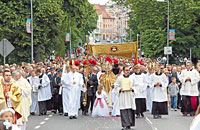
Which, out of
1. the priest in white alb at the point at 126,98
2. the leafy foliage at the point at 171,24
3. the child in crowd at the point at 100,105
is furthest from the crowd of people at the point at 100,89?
the leafy foliage at the point at 171,24

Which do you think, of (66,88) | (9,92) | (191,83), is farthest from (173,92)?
(9,92)

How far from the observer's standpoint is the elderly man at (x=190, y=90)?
19.5 meters

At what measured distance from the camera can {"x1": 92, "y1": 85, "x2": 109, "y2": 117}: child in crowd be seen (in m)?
19.2

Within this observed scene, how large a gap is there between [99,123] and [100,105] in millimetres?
2668

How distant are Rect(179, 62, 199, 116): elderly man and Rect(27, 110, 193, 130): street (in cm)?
85

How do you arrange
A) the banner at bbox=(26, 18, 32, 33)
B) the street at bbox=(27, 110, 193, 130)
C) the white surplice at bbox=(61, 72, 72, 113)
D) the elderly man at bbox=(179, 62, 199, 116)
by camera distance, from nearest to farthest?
the street at bbox=(27, 110, 193, 130) → the white surplice at bbox=(61, 72, 72, 113) → the elderly man at bbox=(179, 62, 199, 116) → the banner at bbox=(26, 18, 32, 33)

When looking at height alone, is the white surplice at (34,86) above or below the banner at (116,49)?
below

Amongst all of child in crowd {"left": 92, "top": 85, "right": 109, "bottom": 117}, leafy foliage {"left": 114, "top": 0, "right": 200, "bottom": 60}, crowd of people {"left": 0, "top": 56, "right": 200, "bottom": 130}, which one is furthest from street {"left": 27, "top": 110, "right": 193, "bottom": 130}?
leafy foliage {"left": 114, "top": 0, "right": 200, "bottom": 60}

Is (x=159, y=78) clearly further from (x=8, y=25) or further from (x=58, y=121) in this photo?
(x=8, y=25)

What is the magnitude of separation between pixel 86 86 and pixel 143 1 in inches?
1146

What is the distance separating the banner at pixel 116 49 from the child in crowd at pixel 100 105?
138 cm

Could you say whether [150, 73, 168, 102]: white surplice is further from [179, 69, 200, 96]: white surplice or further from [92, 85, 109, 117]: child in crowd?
[92, 85, 109, 117]: child in crowd

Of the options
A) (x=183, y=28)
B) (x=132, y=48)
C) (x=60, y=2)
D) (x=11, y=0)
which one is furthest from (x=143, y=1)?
(x=132, y=48)

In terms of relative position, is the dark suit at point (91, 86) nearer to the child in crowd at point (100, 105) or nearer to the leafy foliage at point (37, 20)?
the child in crowd at point (100, 105)
